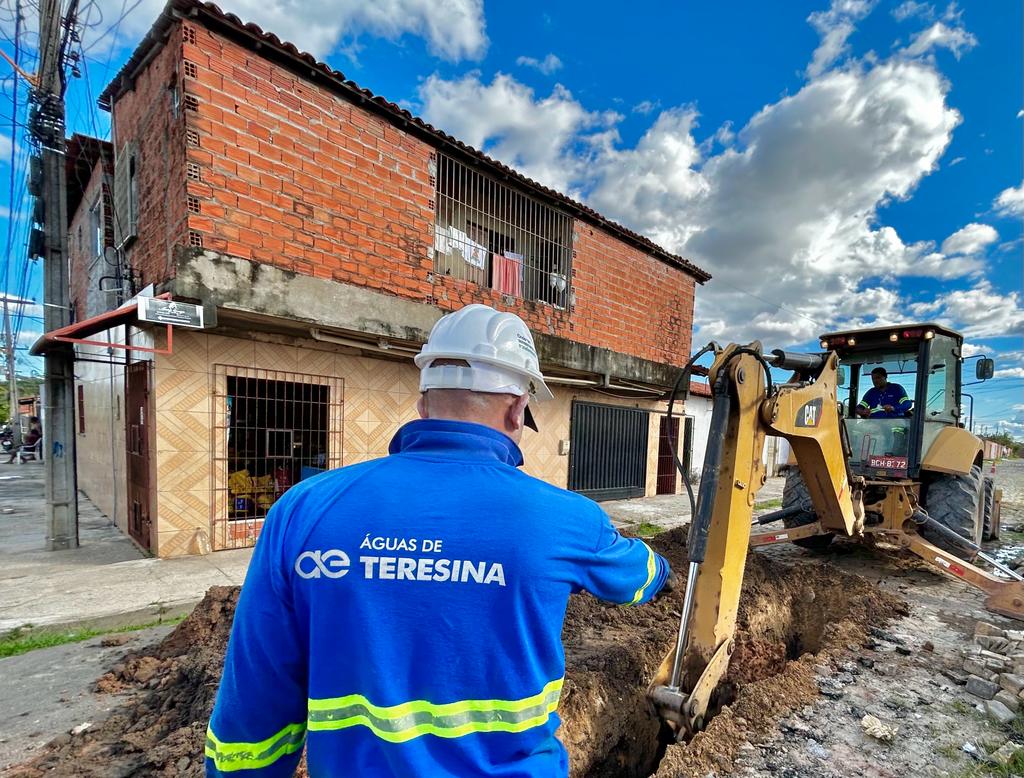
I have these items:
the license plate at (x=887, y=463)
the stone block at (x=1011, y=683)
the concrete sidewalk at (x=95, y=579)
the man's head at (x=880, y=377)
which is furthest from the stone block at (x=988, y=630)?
the concrete sidewalk at (x=95, y=579)

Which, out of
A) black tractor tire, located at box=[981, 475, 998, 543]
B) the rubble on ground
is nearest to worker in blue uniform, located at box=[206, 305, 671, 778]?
the rubble on ground

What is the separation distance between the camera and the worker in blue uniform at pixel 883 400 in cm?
614

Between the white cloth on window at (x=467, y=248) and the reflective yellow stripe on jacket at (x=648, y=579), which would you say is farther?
the white cloth on window at (x=467, y=248)

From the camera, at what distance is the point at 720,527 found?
9.48 ft

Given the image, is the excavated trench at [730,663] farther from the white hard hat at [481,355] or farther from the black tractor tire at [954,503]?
the white hard hat at [481,355]

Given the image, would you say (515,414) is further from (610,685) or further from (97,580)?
(97,580)

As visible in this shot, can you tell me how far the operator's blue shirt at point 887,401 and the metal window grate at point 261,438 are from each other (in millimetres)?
7033

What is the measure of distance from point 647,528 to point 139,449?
24.3 feet

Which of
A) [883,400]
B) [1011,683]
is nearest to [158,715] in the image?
[1011,683]

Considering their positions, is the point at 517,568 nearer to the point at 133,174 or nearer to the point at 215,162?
the point at 215,162

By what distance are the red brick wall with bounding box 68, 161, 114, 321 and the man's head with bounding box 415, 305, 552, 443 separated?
9.05 metres

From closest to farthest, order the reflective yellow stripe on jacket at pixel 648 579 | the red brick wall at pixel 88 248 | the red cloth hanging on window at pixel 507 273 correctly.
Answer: the reflective yellow stripe on jacket at pixel 648 579 < the red brick wall at pixel 88 248 < the red cloth hanging on window at pixel 507 273

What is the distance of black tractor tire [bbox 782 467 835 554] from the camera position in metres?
6.40

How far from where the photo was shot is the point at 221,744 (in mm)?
1139
